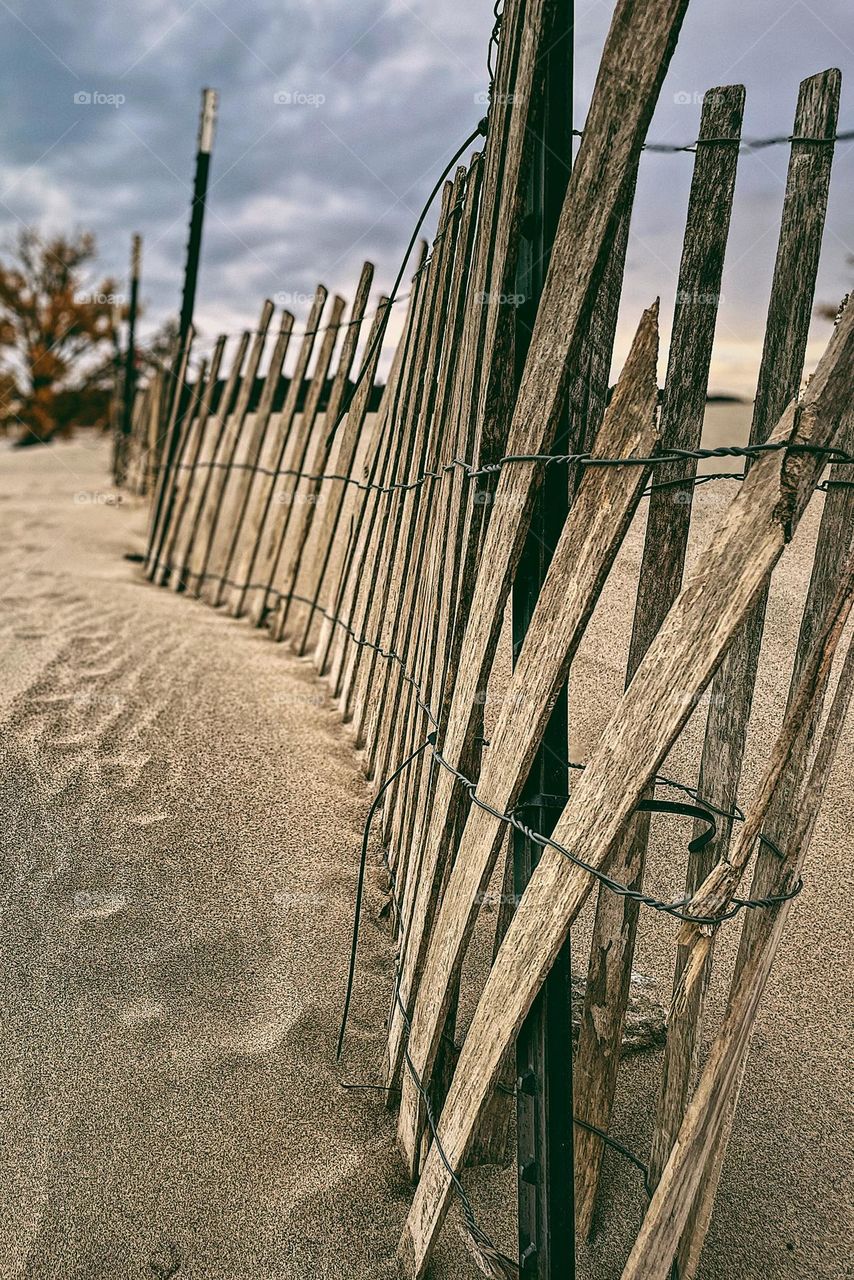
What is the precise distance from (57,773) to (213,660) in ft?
3.82

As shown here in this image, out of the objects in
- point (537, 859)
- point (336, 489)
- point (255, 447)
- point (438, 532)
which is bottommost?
point (537, 859)

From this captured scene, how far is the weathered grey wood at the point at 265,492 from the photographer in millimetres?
4789

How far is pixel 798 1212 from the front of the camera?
1.92 metres

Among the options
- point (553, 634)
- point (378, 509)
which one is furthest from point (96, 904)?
point (553, 634)

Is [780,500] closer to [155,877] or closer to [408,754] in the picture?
[408,754]

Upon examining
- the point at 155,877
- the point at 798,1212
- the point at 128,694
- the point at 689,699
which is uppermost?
the point at 689,699

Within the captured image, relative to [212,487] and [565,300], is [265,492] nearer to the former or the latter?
[212,487]

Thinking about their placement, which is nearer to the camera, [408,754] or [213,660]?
[408,754]

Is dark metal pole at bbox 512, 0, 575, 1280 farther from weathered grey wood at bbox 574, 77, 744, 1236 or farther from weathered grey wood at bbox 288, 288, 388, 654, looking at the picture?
weathered grey wood at bbox 288, 288, 388, 654

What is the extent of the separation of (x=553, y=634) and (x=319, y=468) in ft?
10.9

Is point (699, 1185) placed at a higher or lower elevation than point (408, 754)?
lower

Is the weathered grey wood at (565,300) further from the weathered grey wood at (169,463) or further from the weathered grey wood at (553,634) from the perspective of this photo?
the weathered grey wood at (169,463)

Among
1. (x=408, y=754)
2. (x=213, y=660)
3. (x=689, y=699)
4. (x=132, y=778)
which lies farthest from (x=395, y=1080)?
(x=213, y=660)

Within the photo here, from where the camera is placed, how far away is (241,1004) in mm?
2328
